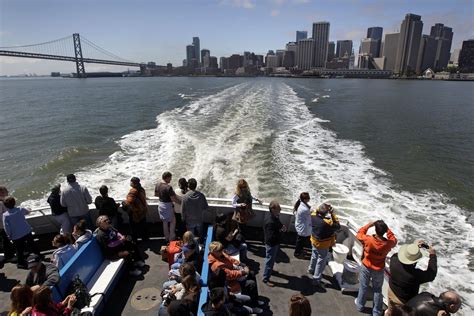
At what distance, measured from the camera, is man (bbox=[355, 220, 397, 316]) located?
182 inches

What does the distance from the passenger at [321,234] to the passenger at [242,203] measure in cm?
151

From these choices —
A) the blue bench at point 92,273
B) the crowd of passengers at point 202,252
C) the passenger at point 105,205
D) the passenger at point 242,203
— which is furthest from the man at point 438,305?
the passenger at point 105,205

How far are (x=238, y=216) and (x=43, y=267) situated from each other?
3582 millimetres

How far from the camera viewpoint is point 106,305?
16.5 ft

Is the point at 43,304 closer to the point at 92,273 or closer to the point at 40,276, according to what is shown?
the point at 40,276

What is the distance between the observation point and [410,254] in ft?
13.6

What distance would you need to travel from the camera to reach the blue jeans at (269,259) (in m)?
5.50

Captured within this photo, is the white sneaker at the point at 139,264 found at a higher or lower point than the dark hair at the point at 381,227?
lower

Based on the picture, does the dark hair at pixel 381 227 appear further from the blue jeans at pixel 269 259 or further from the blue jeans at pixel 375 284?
the blue jeans at pixel 269 259

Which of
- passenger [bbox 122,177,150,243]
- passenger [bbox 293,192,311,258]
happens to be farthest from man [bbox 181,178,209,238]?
passenger [bbox 293,192,311,258]

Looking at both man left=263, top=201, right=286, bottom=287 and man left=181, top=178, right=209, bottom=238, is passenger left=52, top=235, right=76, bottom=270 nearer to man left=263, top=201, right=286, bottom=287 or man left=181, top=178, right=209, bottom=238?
man left=181, top=178, right=209, bottom=238

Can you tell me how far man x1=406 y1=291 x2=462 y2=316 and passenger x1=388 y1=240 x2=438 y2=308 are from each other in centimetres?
48

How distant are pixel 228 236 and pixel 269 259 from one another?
85cm

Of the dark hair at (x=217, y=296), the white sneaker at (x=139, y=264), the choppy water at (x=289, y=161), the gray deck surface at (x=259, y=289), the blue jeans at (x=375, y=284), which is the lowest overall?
the choppy water at (x=289, y=161)
